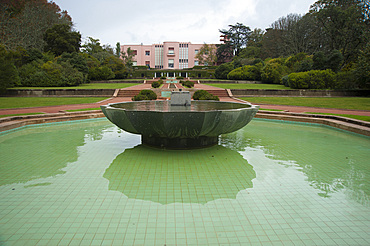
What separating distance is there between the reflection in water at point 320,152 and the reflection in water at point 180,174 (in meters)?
1.01

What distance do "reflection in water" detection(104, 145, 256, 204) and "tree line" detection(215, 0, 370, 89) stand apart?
1836 cm

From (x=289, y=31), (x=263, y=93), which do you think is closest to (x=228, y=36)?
(x=289, y=31)

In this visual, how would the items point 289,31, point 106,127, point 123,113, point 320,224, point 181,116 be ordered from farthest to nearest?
point 289,31 → point 106,127 → point 123,113 → point 181,116 → point 320,224

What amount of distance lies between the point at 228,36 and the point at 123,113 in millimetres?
58552

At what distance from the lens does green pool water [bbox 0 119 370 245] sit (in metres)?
2.49

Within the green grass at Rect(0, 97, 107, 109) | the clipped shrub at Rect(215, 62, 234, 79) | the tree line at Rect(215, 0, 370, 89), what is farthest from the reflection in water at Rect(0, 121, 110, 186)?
the clipped shrub at Rect(215, 62, 234, 79)

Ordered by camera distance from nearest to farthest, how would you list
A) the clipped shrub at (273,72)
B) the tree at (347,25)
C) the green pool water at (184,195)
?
the green pool water at (184,195) < the tree at (347,25) < the clipped shrub at (273,72)

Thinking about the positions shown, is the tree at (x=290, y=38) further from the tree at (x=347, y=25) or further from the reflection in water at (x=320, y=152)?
the reflection in water at (x=320, y=152)

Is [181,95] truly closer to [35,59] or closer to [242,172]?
[242,172]

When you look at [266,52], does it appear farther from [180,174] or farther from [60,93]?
[180,174]

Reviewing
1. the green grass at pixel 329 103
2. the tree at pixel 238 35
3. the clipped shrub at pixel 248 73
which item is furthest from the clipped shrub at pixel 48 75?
the tree at pixel 238 35

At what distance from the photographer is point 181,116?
4637 millimetres

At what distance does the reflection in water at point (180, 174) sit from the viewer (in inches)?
134

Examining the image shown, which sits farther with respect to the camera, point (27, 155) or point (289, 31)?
point (289, 31)
